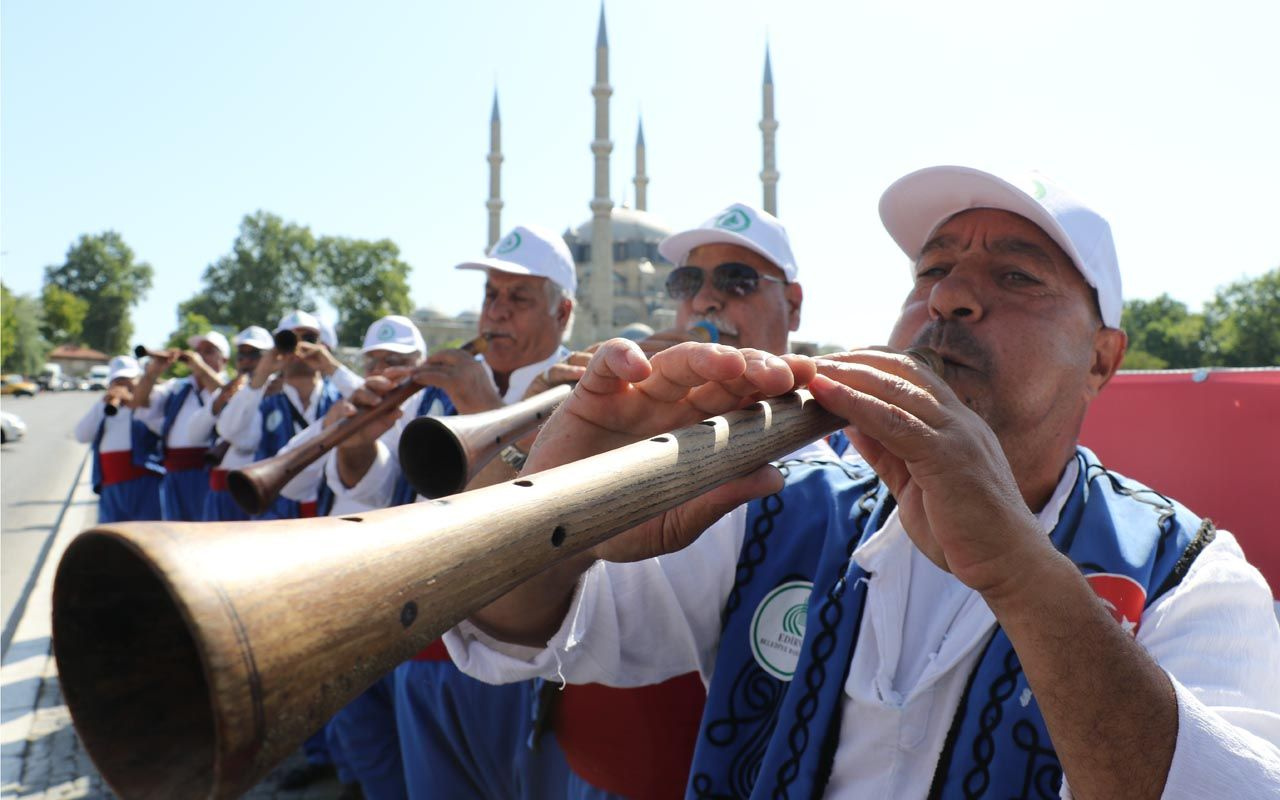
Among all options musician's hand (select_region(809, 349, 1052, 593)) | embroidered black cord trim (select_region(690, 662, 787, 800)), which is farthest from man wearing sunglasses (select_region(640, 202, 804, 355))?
musician's hand (select_region(809, 349, 1052, 593))

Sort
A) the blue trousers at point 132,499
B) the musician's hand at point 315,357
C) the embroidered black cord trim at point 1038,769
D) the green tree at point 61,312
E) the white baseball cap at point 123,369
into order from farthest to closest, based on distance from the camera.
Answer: the green tree at point 61,312 < the white baseball cap at point 123,369 < the blue trousers at point 132,499 < the musician's hand at point 315,357 < the embroidered black cord trim at point 1038,769

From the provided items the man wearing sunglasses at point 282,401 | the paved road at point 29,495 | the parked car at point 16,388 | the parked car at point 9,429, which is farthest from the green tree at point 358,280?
the man wearing sunglasses at point 282,401

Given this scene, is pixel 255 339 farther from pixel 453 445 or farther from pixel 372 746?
pixel 453 445

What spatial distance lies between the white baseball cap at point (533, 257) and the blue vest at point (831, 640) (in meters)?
2.42

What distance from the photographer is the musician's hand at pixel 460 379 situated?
3.43m

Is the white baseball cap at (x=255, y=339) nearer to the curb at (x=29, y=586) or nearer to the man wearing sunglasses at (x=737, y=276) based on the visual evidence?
the curb at (x=29, y=586)

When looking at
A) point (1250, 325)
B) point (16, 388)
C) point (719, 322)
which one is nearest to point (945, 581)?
point (719, 322)

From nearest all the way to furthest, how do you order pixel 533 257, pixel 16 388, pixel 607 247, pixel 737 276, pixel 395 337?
1. pixel 737 276
2. pixel 533 257
3. pixel 395 337
4. pixel 607 247
5. pixel 16 388

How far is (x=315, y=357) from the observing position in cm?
651

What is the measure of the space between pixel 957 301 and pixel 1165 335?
60.2 meters

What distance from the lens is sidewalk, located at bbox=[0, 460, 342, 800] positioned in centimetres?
456

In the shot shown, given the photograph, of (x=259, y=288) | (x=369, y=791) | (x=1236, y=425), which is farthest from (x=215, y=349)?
(x=259, y=288)

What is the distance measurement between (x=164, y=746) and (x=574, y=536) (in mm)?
419

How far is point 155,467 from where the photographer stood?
948 cm
